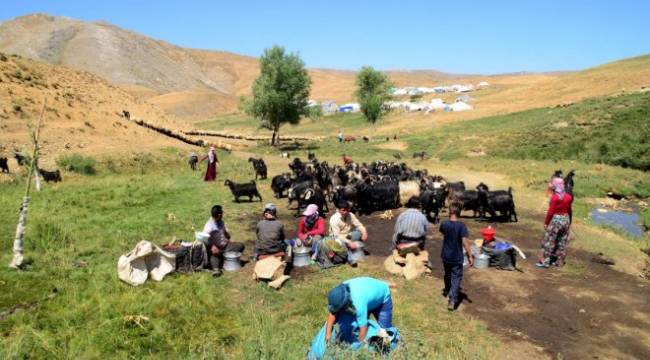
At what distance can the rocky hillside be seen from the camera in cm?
2919

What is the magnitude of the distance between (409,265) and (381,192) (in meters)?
7.18

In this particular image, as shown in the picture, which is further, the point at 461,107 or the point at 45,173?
the point at 461,107

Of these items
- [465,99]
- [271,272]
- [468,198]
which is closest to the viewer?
[271,272]

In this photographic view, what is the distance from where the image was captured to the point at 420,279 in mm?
11039

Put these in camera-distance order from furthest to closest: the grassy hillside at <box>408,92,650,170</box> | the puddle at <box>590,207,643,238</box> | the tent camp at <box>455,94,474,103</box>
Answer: the tent camp at <box>455,94,474,103</box>
the grassy hillside at <box>408,92,650,170</box>
the puddle at <box>590,207,643,238</box>

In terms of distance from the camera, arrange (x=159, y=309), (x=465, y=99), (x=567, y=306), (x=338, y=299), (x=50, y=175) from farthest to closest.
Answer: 1. (x=465, y=99)
2. (x=50, y=175)
3. (x=567, y=306)
4. (x=159, y=309)
5. (x=338, y=299)

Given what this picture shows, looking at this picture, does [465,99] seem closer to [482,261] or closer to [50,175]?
[50,175]

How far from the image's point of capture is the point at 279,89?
49.6 meters

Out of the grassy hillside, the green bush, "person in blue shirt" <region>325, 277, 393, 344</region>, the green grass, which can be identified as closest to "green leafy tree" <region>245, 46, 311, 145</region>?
the grassy hillside

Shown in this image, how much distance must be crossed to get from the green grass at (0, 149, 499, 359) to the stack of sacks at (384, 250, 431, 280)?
0.29 m

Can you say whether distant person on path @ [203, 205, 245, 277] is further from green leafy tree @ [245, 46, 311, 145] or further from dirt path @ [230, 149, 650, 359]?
green leafy tree @ [245, 46, 311, 145]

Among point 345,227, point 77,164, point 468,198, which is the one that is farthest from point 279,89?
point 345,227

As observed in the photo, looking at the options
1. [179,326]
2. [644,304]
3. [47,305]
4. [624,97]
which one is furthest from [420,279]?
[624,97]

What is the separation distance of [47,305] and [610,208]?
872 inches
